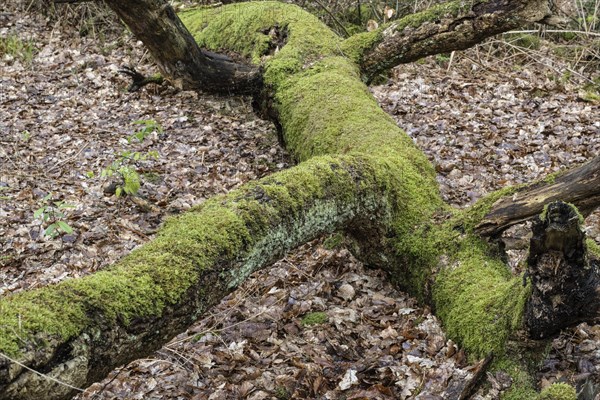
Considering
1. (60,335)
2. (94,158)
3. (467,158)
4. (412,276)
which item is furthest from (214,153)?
(60,335)

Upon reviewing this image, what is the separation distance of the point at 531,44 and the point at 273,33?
510 centimetres

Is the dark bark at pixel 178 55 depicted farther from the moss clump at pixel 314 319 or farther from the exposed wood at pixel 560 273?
the exposed wood at pixel 560 273

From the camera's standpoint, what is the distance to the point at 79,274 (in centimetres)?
514

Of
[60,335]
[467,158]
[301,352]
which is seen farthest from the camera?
[467,158]

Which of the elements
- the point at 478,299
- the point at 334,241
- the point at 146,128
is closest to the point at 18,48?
the point at 146,128

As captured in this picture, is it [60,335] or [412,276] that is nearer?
[60,335]

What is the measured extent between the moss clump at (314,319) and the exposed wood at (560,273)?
1.75m

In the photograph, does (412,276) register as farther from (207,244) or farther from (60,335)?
(60,335)

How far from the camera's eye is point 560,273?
2.94m

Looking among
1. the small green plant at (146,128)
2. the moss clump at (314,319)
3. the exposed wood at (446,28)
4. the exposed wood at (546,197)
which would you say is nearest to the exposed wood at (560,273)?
the exposed wood at (546,197)

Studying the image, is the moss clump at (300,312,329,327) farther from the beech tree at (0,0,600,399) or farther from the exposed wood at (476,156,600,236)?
the exposed wood at (476,156,600,236)

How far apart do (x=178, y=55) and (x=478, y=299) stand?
16.2 ft

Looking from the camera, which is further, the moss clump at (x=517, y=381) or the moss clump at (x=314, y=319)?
the moss clump at (x=314, y=319)

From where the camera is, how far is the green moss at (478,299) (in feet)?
11.2
